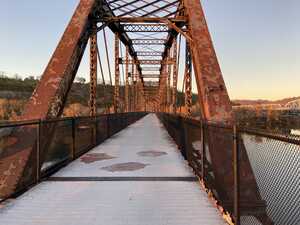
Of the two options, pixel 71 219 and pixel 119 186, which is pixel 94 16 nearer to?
pixel 119 186

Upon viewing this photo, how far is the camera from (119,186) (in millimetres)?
6215

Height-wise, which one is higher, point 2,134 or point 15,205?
point 2,134

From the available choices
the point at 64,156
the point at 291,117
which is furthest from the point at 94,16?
the point at 291,117

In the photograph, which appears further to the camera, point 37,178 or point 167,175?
point 167,175

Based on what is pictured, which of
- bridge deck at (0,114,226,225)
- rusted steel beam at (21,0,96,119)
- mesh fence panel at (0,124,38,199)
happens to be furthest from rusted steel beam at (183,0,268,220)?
mesh fence panel at (0,124,38,199)

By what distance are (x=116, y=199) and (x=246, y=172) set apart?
8.01 ft

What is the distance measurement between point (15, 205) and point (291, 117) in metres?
21.7

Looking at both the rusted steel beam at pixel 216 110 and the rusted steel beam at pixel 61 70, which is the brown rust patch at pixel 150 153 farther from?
the rusted steel beam at pixel 61 70

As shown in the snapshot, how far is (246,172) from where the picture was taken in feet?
18.9

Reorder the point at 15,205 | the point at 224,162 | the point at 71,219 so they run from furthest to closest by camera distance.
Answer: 1. the point at 224,162
2. the point at 15,205
3. the point at 71,219

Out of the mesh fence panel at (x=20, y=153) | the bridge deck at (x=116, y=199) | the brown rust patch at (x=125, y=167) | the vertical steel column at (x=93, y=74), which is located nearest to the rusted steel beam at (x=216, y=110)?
the bridge deck at (x=116, y=199)

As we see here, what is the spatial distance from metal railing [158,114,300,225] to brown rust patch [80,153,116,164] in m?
3.30

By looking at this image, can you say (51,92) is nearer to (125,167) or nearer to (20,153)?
(20,153)

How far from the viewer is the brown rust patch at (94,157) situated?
31.0ft
